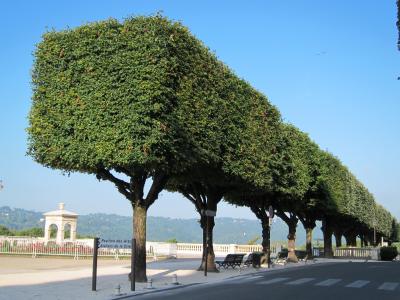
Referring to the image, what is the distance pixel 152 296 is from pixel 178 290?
2284mm

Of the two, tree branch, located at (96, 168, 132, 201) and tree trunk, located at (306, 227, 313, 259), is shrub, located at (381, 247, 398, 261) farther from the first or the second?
tree branch, located at (96, 168, 132, 201)

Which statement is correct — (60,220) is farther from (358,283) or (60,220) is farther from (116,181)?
(358,283)

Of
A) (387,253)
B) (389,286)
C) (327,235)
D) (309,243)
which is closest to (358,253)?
(327,235)

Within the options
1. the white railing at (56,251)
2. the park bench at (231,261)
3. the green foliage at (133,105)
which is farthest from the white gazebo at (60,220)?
the green foliage at (133,105)

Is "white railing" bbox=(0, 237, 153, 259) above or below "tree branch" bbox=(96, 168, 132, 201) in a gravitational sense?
below

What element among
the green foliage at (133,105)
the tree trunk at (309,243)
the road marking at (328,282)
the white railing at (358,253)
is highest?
the green foliage at (133,105)

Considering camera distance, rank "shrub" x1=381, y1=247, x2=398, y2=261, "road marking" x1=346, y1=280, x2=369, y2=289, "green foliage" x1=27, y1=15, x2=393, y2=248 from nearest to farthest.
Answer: "green foliage" x1=27, y1=15, x2=393, y2=248 < "road marking" x1=346, y1=280, x2=369, y2=289 < "shrub" x1=381, y1=247, x2=398, y2=261

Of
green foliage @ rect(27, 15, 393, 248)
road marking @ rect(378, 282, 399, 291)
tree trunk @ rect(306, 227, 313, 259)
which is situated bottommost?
road marking @ rect(378, 282, 399, 291)

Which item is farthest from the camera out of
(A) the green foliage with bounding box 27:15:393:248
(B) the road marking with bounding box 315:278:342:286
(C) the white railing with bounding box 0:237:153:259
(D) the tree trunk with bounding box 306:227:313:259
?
(D) the tree trunk with bounding box 306:227:313:259

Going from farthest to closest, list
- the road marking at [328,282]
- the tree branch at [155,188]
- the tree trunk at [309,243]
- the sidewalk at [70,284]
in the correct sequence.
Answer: the tree trunk at [309,243]
the tree branch at [155,188]
the road marking at [328,282]
the sidewalk at [70,284]

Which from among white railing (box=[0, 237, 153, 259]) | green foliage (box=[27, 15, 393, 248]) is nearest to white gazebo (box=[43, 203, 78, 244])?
white railing (box=[0, 237, 153, 259])

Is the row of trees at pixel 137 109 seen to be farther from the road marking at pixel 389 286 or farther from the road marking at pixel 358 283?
the road marking at pixel 389 286

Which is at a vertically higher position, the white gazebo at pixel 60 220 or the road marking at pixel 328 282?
the white gazebo at pixel 60 220

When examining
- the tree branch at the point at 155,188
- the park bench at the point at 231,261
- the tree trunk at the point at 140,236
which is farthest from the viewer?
the park bench at the point at 231,261
